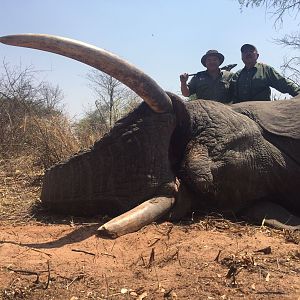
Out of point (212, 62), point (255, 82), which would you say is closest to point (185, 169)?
point (255, 82)

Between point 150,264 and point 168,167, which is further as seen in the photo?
point 168,167

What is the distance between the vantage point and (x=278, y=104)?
5809 millimetres

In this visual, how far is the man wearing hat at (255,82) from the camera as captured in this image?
770 centimetres

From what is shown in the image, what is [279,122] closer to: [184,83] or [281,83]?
[281,83]

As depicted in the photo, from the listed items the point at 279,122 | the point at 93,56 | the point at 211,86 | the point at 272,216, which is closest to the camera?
the point at 93,56

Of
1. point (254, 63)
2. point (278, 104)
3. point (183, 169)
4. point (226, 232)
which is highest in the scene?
point (254, 63)

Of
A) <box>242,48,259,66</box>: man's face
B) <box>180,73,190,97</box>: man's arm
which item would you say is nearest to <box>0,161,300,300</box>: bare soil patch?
<box>180,73,190,97</box>: man's arm

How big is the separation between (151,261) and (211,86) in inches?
202

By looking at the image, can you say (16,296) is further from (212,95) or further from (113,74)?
(212,95)

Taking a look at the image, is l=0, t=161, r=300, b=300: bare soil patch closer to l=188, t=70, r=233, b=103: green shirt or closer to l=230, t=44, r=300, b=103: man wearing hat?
l=230, t=44, r=300, b=103: man wearing hat

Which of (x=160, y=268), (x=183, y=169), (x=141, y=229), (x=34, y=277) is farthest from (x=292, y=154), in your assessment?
(x=34, y=277)

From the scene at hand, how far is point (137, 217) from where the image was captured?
164 inches

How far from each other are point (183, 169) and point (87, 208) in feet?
3.11

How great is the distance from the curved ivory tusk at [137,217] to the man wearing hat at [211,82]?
3790mm
